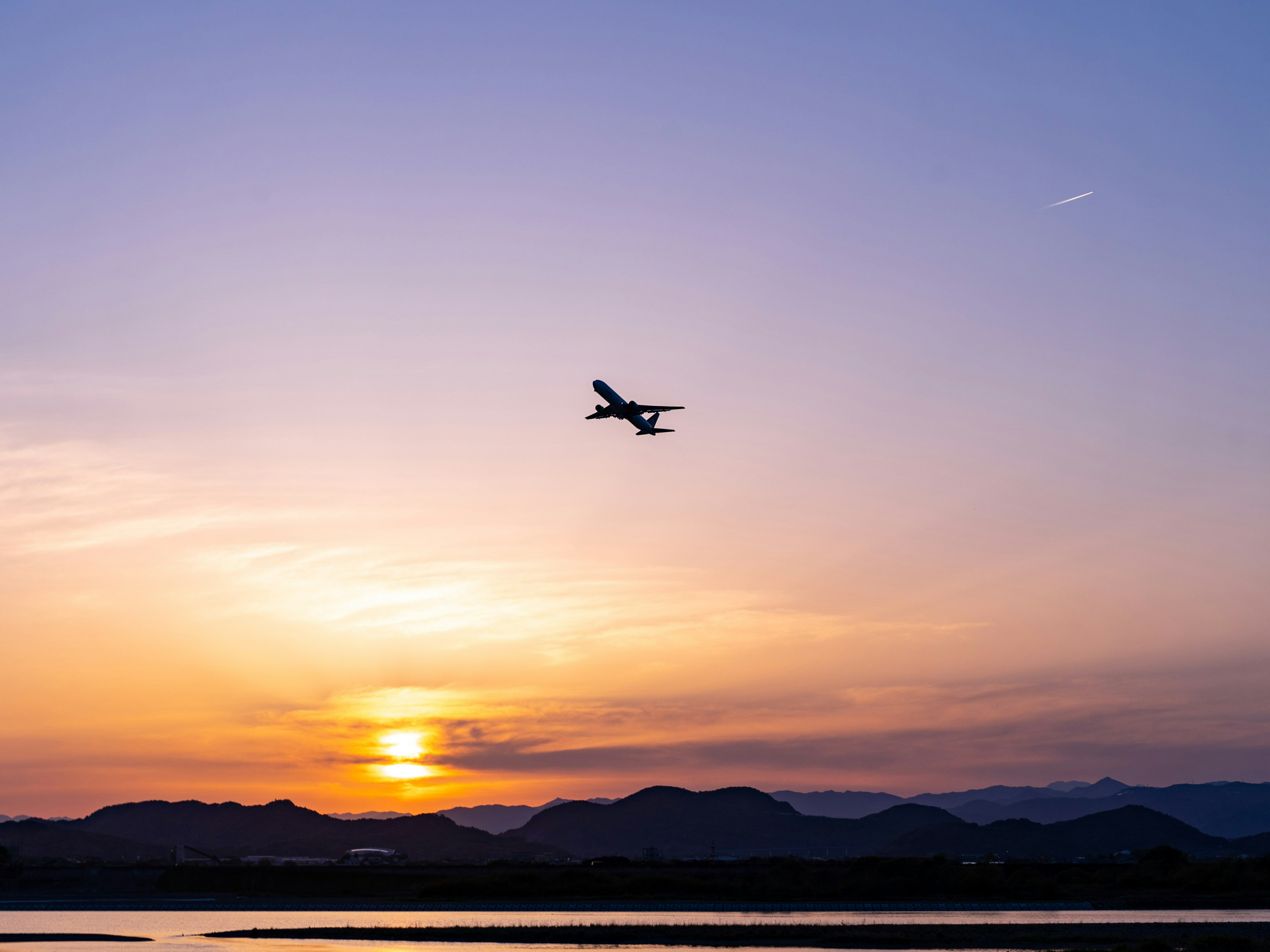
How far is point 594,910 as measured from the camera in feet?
486

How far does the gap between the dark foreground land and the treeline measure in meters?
41.3

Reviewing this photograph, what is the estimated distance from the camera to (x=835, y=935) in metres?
112

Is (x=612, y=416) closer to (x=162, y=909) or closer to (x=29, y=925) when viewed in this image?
(x=29, y=925)

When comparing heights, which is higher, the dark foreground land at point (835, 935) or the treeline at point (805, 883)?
the dark foreground land at point (835, 935)

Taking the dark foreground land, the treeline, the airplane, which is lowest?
the treeline

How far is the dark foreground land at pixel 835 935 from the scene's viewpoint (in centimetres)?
10256

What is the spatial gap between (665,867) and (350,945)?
96.1 m

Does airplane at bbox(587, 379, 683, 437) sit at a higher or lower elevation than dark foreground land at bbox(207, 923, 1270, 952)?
higher

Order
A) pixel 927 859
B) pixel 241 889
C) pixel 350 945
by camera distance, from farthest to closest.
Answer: pixel 241 889
pixel 927 859
pixel 350 945

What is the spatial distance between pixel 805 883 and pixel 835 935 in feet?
197

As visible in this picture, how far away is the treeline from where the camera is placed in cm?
16175

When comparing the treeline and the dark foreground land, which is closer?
the dark foreground land

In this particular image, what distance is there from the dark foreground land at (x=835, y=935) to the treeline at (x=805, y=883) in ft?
136

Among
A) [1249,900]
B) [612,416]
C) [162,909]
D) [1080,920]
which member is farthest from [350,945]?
[1249,900]
